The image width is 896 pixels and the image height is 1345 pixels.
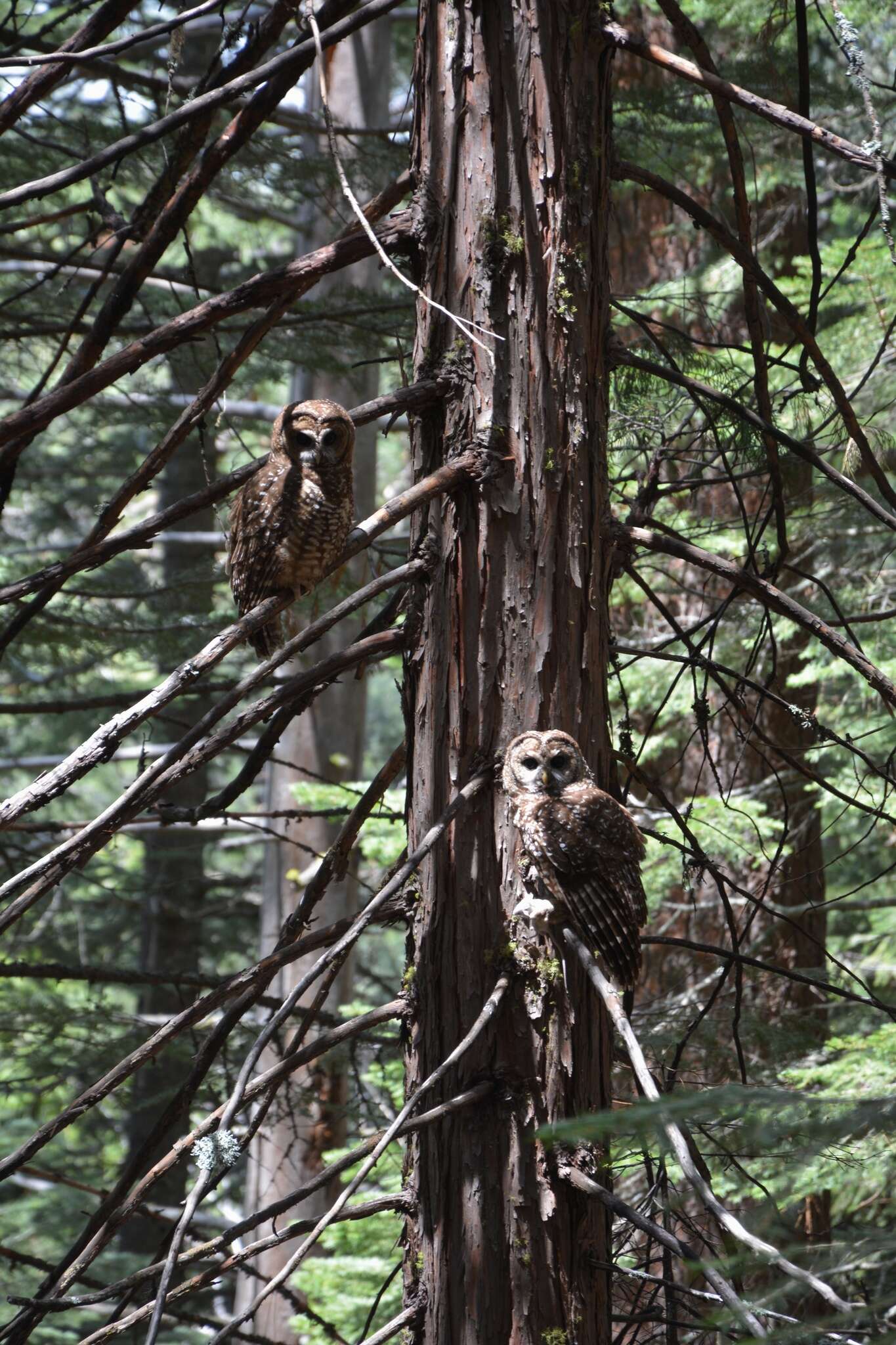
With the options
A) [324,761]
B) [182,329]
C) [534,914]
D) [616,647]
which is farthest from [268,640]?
[324,761]

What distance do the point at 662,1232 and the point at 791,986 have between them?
18.6 feet

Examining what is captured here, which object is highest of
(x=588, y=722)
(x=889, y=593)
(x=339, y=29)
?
(x=889, y=593)

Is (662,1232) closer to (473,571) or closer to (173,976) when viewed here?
(473,571)

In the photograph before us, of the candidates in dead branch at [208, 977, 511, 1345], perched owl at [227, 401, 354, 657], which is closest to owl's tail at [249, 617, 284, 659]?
perched owl at [227, 401, 354, 657]

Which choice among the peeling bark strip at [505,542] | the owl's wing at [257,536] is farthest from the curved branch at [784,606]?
the owl's wing at [257,536]

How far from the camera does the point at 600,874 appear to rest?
2.91m

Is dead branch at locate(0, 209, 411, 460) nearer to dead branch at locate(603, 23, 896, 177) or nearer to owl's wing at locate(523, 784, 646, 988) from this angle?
dead branch at locate(603, 23, 896, 177)

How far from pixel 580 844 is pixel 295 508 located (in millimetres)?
1407

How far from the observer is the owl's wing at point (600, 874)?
8.92 feet

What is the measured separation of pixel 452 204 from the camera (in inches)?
101

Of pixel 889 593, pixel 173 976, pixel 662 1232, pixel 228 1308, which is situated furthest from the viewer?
pixel 228 1308

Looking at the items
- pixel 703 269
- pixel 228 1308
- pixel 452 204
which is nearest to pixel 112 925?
pixel 228 1308

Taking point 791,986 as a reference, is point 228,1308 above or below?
below

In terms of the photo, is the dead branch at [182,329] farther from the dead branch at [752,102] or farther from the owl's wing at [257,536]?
the owl's wing at [257,536]
